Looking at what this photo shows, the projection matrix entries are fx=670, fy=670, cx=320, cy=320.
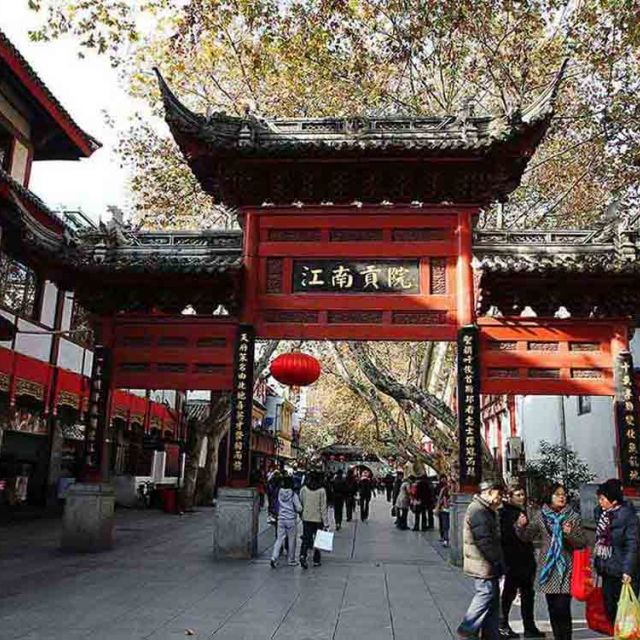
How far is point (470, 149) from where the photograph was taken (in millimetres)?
11188

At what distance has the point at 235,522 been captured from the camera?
10984 mm

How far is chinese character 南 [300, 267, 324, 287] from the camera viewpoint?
11734mm

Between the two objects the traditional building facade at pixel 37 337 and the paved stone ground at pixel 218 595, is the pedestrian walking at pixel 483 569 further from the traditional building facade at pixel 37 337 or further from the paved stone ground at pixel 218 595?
the traditional building facade at pixel 37 337

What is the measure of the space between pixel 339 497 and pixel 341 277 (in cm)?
912

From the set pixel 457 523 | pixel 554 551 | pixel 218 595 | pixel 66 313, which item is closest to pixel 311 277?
pixel 457 523

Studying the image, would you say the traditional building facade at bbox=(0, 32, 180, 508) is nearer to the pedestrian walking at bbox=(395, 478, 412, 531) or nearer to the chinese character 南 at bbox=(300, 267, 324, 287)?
the chinese character 南 at bbox=(300, 267, 324, 287)

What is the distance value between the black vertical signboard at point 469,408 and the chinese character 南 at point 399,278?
1.25 m

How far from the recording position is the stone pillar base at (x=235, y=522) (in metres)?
10.9

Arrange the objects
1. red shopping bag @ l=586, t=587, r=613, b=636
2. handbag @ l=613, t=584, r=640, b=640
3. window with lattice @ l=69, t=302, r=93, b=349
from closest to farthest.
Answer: handbag @ l=613, t=584, r=640, b=640 → red shopping bag @ l=586, t=587, r=613, b=636 → window with lattice @ l=69, t=302, r=93, b=349

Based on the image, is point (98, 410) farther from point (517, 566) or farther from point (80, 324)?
point (80, 324)

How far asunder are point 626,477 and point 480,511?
17.9ft

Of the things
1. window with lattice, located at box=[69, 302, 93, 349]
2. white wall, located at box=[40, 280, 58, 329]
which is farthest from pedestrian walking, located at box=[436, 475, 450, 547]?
white wall, located at box=[40, 280, 58, 329]

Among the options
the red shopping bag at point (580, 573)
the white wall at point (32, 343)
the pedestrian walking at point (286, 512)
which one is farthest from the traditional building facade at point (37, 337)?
the red shopping bag at point (580, 573)

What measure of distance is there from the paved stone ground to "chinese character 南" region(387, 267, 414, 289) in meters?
4.67
